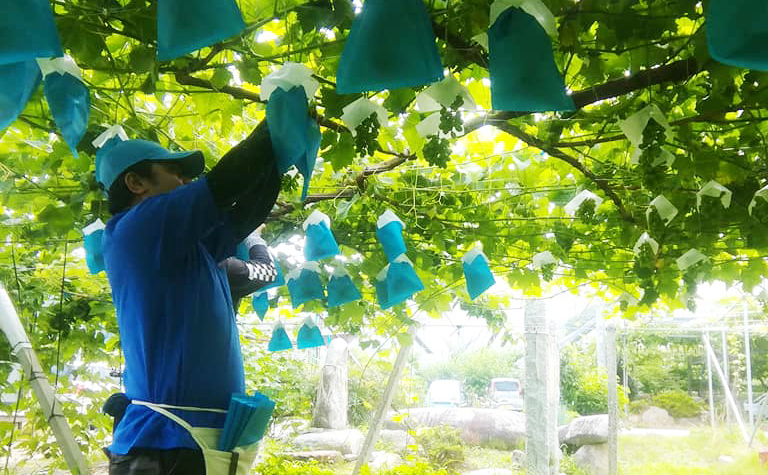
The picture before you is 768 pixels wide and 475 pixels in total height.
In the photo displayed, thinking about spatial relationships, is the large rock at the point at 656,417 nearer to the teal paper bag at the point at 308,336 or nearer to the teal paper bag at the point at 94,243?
the teal paper bag at the point at 308,336

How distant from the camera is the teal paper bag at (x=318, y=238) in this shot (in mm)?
2123

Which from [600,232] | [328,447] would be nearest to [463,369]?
[328,447]

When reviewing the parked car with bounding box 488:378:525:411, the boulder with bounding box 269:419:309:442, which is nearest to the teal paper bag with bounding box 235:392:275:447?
the boulder with bounding box 269:419:309:442

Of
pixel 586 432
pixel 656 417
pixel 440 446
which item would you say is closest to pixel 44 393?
pixel 440 446

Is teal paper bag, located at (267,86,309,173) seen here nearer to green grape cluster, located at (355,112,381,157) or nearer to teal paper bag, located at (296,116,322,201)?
teal paper bag, located at (296,116,322,201)

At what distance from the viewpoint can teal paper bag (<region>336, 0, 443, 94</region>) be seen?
721mm

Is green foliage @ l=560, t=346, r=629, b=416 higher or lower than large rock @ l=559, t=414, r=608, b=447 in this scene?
higher

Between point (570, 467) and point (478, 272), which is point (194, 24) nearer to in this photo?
point (478, 272)

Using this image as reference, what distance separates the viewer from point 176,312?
3.92ft

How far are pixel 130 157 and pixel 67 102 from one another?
229 mm

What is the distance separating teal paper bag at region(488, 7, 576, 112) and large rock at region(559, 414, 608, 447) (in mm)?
8145

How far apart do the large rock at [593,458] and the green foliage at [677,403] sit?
199 cm

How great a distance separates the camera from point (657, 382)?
9.69 meters

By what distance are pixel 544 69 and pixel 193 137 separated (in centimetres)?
141
